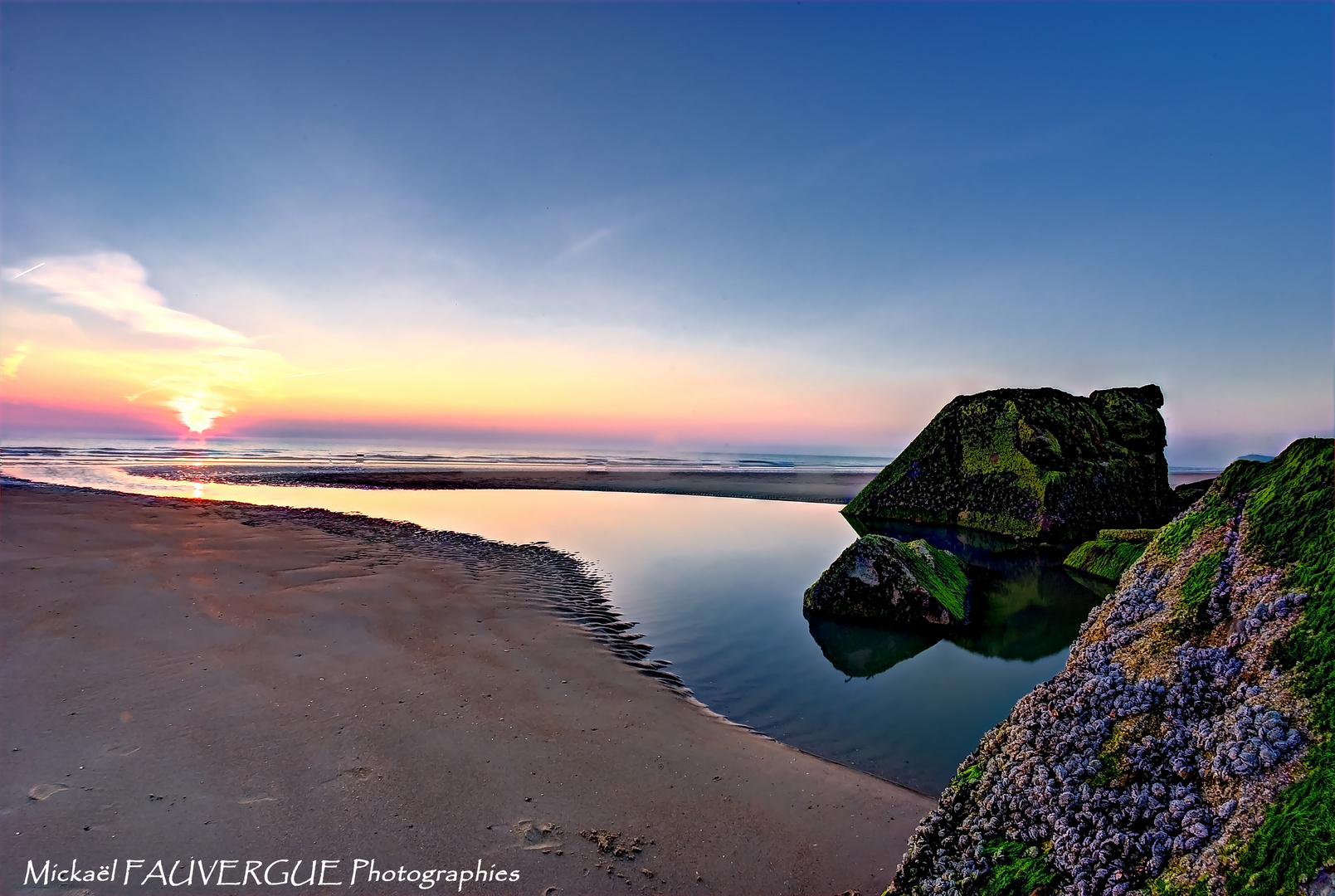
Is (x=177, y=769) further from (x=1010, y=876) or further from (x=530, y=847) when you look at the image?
(x=1010, y=876)

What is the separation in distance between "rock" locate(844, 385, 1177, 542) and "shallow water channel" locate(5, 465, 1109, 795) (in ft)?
5.28

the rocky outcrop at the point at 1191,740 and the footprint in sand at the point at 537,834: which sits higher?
the rocky outcrop at the point at 1191,740

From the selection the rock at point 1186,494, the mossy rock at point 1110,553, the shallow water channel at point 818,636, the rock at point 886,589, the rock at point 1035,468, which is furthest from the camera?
the rock at point 1186,494

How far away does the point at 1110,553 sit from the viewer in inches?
461

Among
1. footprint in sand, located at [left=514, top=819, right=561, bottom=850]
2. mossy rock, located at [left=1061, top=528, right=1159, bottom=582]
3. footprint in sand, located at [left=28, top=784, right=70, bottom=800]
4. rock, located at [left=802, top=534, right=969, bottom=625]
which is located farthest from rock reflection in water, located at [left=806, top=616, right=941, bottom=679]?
footprint in sand, located at [left=28, top=784, right=70, bottom=800]

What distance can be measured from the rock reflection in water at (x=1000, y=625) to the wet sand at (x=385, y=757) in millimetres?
2671

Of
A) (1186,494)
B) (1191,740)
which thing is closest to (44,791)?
(1191,740)

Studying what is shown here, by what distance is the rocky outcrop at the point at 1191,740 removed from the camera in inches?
70.1

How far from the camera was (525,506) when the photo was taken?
72.2ft

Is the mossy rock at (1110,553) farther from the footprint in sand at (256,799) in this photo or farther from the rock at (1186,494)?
the footprint in sand at (256,799)

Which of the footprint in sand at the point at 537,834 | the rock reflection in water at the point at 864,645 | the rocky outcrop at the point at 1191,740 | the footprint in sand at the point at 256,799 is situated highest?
the rocky outcrop at the point at 1191,740

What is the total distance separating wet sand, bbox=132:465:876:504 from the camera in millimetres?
29625

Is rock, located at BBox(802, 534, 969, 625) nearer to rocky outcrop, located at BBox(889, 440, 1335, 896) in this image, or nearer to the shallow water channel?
the shallow water channel

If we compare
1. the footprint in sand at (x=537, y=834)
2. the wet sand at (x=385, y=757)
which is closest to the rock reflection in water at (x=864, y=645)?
the wet sand at (x=385, y=757)
